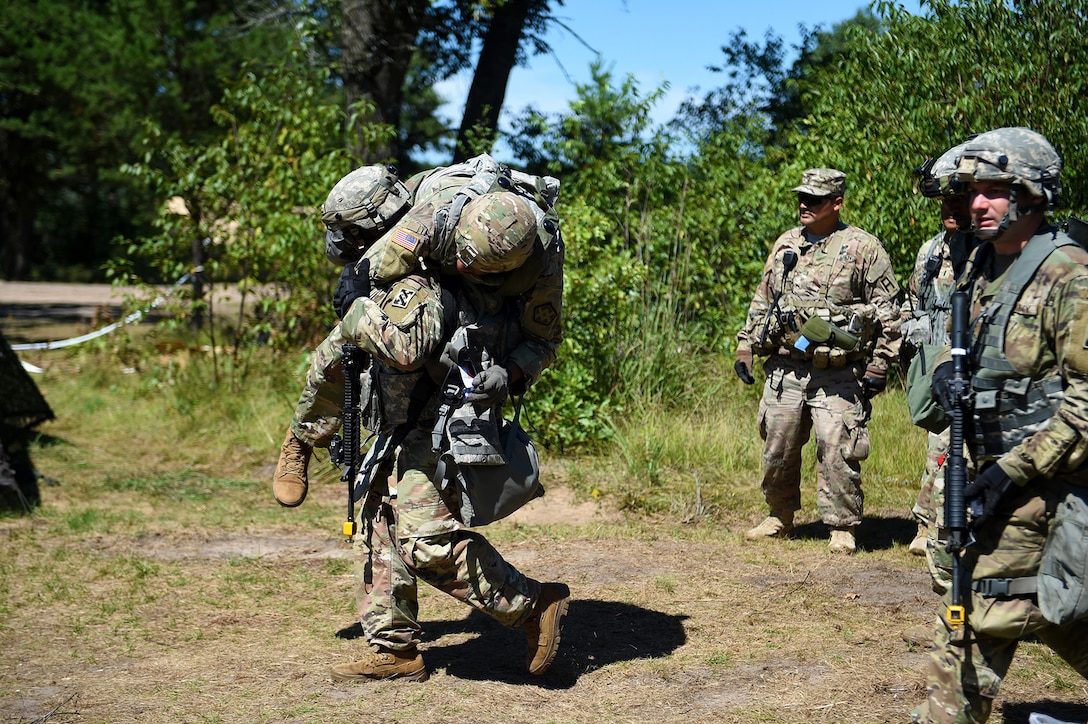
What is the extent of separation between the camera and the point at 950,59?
7.77 meters

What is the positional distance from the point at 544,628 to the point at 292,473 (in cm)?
126

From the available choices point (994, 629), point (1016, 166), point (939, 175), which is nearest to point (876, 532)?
point (939, 175)

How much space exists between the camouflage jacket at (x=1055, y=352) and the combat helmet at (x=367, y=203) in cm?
227

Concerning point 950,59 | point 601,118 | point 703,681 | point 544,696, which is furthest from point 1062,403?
point 601,118

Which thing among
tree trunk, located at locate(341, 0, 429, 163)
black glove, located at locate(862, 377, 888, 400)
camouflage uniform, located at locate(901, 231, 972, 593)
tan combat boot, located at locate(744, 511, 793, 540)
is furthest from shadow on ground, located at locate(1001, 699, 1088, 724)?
tree trunk, located at locate(341, 0, 429, 163)

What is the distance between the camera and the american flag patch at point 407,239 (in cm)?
390

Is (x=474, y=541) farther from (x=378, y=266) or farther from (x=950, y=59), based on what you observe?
(x=950, y=59)

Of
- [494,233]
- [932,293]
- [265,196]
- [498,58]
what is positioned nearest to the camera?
[494,233]

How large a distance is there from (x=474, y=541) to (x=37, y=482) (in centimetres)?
495

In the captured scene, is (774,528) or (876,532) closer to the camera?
(774,528)

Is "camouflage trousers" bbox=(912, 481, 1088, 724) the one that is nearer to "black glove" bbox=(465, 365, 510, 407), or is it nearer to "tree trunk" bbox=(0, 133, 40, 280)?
"black glove" bbox=(465, 365, 510, 407)

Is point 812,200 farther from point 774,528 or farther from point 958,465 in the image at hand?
point 958,465

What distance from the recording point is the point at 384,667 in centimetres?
425

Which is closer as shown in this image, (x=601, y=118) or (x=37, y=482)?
(x=37, y=482)
